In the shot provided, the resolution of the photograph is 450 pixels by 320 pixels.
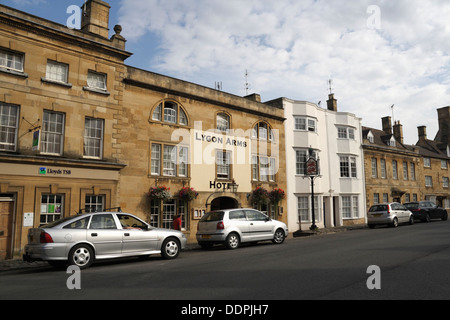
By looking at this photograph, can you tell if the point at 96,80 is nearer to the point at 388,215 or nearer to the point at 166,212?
the point at 166,212

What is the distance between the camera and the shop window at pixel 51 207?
14.4 meters

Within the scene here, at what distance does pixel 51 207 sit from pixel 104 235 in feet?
18.1

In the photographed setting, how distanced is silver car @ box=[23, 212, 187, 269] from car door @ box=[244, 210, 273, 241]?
404 cm

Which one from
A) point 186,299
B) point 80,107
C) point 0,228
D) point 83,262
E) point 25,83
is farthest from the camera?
point 80,107

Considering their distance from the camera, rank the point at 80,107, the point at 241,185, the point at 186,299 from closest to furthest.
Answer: the point at 186,299 → the point at 80,107 → the point at 241,185

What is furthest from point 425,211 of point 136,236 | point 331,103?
point 136,236

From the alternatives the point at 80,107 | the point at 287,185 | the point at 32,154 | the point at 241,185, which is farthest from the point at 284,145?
the point at 32,154

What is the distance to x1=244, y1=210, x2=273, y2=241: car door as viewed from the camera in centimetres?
1511

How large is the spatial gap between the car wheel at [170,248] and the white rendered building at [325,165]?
44.7 feet

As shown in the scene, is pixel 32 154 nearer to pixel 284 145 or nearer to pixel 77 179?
pixel 77 179

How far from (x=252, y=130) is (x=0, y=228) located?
49.5 ft

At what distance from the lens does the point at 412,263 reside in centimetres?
891

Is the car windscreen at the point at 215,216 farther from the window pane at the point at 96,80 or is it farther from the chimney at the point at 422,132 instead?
the chimney at the point at 422,132

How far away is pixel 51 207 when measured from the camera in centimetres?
1463
